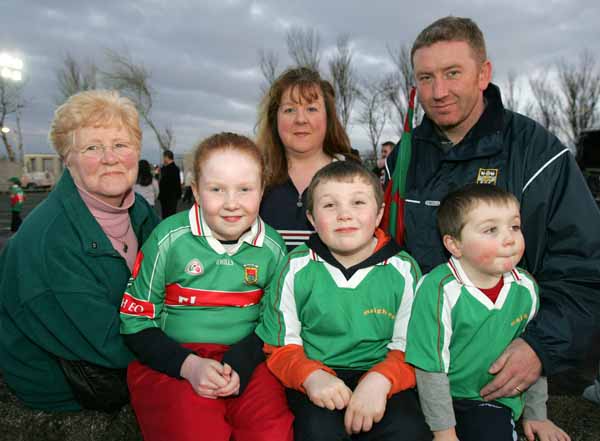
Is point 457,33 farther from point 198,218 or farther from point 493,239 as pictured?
point 198,218

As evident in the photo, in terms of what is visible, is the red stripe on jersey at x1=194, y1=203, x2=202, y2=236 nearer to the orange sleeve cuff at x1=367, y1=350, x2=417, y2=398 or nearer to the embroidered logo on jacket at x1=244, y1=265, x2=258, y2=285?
the embroidered logo on jacket at x1=244, y1=265, x2=258, y2=285

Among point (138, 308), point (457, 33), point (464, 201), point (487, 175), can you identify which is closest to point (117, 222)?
point (138, 308)

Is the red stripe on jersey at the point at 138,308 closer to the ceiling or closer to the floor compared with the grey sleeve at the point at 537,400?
closer to the ceiling

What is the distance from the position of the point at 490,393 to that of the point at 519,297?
48 cm

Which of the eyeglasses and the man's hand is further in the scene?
the eyeglasses

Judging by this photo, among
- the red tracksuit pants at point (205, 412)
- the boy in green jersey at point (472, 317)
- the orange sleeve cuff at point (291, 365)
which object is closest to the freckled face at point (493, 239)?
the boy in green jersey at point (472, 317)

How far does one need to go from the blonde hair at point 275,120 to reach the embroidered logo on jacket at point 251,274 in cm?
101

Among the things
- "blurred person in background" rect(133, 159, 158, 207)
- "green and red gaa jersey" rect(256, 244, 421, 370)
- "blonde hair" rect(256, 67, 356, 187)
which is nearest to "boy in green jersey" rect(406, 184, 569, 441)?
"green and red gaa jersey" rect(256, 244, 421, 370)

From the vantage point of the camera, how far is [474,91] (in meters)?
2.59

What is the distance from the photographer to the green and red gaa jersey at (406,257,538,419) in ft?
6.40

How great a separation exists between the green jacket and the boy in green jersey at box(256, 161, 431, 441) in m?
0.83

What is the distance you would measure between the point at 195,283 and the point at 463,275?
1.30 metres

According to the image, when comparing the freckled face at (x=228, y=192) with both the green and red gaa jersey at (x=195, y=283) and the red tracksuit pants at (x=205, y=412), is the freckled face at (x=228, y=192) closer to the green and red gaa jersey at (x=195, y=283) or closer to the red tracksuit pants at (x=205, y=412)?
the green and red gaa jersey at (x=195, y=283)

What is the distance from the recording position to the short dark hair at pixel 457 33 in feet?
8.30
